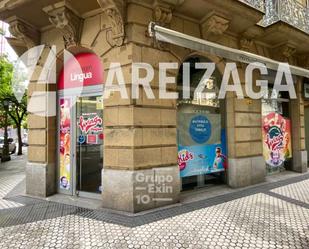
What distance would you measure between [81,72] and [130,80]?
6.29ft

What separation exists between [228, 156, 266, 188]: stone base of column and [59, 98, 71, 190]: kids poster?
4.75 metres

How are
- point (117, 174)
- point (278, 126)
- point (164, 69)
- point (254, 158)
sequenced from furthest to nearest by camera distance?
point (278, 126) → point (254, 158) → point (164, 69) → point (117, 174)

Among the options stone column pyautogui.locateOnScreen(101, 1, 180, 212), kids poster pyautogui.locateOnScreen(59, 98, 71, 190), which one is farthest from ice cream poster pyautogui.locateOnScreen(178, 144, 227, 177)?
kids poster pyautogui.locateOnScreen(59, 98, 71, 190)

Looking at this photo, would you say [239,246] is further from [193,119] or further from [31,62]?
[31,62]

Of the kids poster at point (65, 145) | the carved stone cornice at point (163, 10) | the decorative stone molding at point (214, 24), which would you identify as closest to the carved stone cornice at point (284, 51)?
the decorative stone molding at point (214, 24)

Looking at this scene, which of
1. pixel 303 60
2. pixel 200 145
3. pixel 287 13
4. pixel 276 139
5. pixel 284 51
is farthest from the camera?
pixel 303 60

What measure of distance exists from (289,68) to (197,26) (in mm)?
3424

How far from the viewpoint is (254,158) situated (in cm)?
870

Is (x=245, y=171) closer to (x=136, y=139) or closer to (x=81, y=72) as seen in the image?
(x=136, y=139)

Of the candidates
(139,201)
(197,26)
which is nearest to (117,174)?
(139,201)

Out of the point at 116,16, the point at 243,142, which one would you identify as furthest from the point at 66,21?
the point at 243,142

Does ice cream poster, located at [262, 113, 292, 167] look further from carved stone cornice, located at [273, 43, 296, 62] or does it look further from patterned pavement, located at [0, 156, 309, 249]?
→ patterned pavement, located at [0, 156, 309, 249]

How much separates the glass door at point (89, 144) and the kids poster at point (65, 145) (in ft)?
1.10

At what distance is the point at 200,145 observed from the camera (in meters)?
7.85
